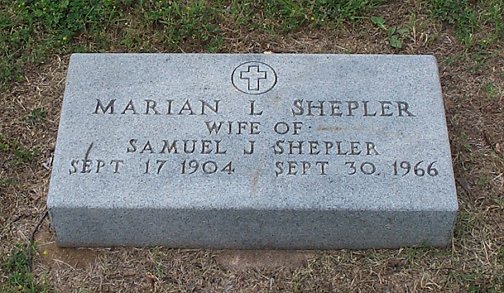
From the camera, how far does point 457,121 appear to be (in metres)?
3.75

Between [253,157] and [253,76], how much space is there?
456 mm

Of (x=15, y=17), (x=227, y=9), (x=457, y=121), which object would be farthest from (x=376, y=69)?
(x=15, y=17)

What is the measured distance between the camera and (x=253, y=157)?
313 cm

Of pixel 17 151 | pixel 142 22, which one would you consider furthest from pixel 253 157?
pixel 142 22

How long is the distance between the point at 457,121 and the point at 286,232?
1.15m

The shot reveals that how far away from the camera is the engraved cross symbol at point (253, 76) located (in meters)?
3.38

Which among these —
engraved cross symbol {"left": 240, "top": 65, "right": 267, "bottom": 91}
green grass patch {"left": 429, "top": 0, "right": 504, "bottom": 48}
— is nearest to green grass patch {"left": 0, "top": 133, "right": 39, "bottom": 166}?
engraved cross symbol {"left": 240, "top": 65, "right": 267, "bottom": 91}

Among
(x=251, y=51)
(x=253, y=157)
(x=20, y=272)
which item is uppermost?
(x=253, y=157)

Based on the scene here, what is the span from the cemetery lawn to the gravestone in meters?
0.10

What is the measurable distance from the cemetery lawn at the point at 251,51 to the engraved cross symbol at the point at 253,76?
2.05 ft

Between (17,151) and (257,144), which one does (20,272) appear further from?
(257,144)

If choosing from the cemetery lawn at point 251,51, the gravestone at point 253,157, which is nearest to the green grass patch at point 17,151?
the cemetery lawn at point 251,51

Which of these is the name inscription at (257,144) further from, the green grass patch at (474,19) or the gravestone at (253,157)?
the green grass patch at (474,19)

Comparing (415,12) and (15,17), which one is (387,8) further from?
(15,17)
